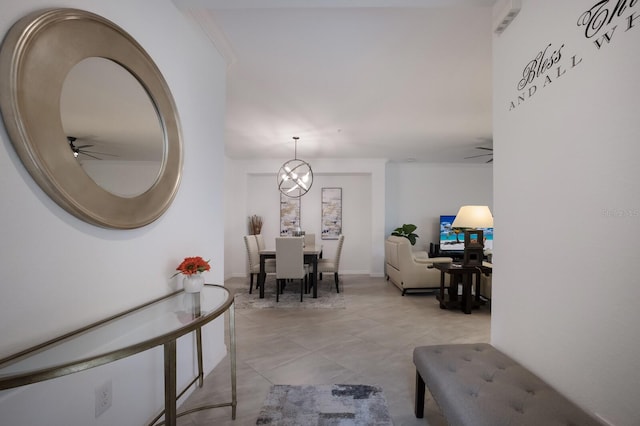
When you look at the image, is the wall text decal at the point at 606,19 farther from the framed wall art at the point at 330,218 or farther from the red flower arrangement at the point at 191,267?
the framed wall art at the point at 330,218

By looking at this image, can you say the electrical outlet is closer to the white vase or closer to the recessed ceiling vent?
the white vase

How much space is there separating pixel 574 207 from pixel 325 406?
1739 millimetres

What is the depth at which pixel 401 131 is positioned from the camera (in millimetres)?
4395

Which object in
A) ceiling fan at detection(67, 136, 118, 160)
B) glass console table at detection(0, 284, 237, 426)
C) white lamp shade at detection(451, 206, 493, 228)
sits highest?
ceiling fan at detection(67, 136, 118, 160)

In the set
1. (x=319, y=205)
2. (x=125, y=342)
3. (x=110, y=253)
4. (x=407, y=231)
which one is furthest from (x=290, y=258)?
(x=125, y=342)

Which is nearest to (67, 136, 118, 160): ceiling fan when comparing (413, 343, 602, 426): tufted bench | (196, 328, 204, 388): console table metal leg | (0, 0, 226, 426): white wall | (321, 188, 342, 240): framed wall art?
(0, 0, 226, 426): white wall

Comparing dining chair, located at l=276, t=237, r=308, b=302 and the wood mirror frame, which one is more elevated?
the wood mirror frame

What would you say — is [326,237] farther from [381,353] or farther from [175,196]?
[175,196]

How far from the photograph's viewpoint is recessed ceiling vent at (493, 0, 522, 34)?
1.49 meters

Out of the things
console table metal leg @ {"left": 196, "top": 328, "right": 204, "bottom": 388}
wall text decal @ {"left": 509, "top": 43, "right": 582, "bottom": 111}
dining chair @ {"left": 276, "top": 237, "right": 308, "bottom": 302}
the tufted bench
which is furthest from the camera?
dining chair @ {"left": 276, "top": 237, "right": 308, "bottom": 302}

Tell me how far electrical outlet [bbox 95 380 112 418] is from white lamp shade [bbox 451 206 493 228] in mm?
3507

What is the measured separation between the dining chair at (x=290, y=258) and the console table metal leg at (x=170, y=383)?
3.22 metres

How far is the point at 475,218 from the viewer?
3.42 metres

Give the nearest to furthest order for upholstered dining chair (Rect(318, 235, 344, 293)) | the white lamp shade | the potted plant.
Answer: the white lamp shade, upholstered dining chair (Rect(318, 235, 344, 293)), the potted plant
